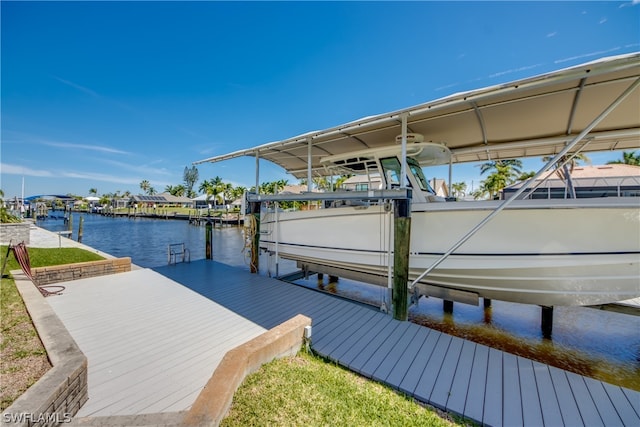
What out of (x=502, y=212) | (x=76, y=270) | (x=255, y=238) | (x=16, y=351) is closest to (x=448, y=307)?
(x=502, y=212)

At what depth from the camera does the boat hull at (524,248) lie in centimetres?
392

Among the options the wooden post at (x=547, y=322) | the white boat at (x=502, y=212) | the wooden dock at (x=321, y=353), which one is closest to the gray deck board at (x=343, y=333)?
the wooden dock at (x=321, y=353)

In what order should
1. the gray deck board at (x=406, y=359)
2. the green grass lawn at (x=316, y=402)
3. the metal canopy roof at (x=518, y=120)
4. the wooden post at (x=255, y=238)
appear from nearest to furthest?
the green grass lawn at (x=316, y=402) < the gray deck board at (x=406, y=359) < the metal canopy roof at (x=518, y=120) < the wooden post at (x=255, y=238)

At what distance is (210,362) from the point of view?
343 centimetres

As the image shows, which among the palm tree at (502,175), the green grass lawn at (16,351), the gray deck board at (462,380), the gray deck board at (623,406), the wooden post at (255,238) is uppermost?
the palm tree at (502,175)

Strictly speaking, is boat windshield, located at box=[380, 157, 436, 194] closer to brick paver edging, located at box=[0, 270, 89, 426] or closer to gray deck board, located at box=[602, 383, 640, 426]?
gray deck board, located at box=[602, 383, 640, 426]

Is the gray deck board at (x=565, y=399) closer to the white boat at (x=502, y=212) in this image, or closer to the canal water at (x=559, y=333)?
the white boat at (x=502, y=212)

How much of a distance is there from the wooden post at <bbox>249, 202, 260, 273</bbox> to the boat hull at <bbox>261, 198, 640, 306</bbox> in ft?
10.4

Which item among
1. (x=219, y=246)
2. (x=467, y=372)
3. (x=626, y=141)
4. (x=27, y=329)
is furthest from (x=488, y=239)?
(x=219, y=246)

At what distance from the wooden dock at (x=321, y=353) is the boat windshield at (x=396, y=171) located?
2.75 metres

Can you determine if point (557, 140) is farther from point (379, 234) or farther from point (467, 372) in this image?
point (467, 372)

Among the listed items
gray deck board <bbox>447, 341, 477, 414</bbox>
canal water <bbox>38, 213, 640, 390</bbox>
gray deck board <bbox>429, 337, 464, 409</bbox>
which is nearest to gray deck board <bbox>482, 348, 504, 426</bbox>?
gray deck board <bbox>447, 341, 477, 414</bbox>

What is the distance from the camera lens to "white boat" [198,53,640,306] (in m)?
3.86

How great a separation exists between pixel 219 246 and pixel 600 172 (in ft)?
80.3
